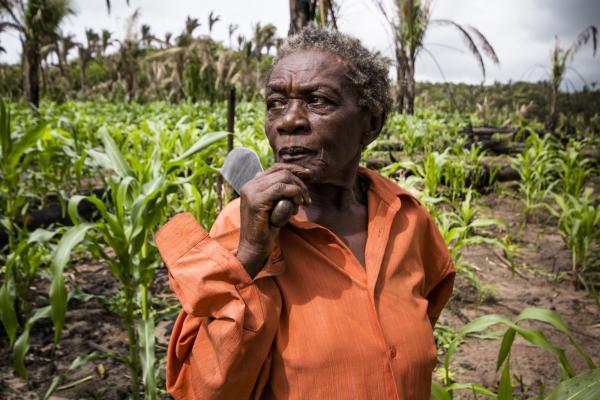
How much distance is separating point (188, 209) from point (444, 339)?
5.30 ft

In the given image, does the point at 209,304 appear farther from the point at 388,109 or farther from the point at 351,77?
the point at 388,109

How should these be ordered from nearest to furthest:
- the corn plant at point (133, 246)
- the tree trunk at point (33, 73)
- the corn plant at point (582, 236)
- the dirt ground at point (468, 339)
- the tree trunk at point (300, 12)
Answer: the corn plant at point (133, 246)
the dirt ground at point (468, 339)
the corn plant at point (582, 236)
the tree trunk at point (300, 12)
the tree trunk at point (33, 73)

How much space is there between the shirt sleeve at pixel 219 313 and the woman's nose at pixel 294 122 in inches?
8.6

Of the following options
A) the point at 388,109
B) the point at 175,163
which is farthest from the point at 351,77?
the point at 175,163

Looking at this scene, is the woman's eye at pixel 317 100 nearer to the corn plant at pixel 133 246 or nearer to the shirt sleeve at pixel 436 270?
the shirt sleeve at pixel 436 270

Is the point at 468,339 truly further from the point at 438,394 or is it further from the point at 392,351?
the point at 392,351

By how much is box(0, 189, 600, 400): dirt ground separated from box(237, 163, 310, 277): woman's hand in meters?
1.34

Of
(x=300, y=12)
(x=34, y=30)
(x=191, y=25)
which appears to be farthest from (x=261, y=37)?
(x=300, y=12)

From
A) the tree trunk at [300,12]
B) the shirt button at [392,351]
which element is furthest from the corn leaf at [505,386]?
the tree trunk at [300,12]

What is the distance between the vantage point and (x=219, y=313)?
71cm

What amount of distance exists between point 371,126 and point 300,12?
240 cm

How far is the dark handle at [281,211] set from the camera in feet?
2.23

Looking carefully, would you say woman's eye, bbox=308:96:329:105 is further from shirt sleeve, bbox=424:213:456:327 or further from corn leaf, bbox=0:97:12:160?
corn leaf, bbox=0:97:12:160

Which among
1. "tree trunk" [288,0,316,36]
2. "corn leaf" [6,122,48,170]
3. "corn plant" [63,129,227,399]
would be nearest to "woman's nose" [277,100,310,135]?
"corn plant" [63,129,227,399]
